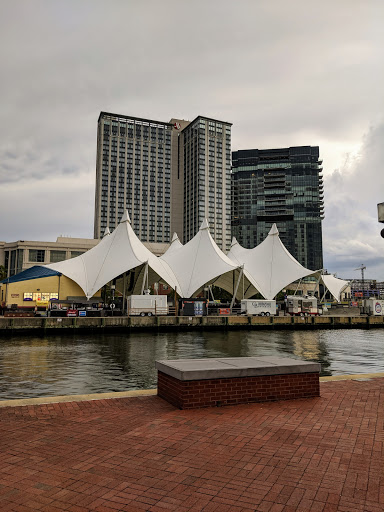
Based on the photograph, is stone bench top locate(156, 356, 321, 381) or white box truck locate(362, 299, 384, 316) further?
white box truck locate(362, 299, 384, 316)

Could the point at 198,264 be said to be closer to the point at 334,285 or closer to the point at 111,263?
the point at 111,263

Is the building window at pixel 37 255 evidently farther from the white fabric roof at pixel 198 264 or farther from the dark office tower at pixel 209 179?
the dark office tower at pixel 209 179

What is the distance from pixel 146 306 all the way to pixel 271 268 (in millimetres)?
27513

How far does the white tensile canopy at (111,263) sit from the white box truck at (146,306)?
300 inches

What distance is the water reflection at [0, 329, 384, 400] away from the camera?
44.3 feet

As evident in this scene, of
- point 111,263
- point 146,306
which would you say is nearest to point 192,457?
point 146,306

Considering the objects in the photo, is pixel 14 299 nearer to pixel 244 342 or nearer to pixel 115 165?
pixel 244 342

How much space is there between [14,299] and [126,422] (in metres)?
55.9

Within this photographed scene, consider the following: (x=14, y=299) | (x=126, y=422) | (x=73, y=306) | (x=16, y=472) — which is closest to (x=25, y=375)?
(x=126, y=422)

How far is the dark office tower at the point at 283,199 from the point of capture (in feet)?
569

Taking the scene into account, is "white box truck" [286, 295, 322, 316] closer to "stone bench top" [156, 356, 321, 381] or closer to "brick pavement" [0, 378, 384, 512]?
"stone bench top" [156, 356, 321, 381]

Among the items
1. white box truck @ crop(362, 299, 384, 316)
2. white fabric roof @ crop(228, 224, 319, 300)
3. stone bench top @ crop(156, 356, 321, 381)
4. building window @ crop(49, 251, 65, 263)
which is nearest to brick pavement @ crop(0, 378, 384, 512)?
stone bench top @ crop(156, 356, 321, 381)

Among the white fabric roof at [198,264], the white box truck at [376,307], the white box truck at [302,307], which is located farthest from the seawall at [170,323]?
the white fabric roof at [198,264]

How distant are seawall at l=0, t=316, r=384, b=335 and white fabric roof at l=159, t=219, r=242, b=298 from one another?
1247cm
